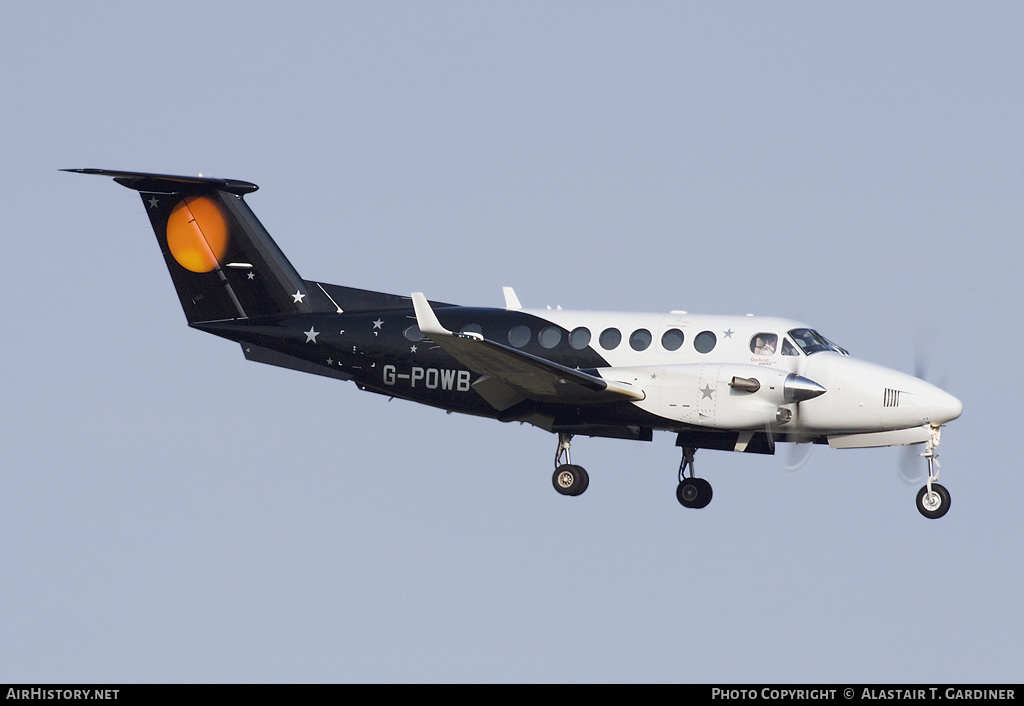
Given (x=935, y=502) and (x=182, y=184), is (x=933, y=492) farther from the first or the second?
(x=182, y=184)

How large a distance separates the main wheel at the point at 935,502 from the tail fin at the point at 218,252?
39.1 feet

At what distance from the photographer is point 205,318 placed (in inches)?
1143

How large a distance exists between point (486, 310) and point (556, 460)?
307 centimetres

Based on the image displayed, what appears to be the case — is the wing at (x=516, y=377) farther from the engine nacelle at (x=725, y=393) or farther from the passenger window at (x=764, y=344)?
the passenger window at (x=764, y=344)

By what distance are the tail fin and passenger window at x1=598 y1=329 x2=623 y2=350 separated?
5929mm

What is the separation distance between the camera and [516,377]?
2620cm

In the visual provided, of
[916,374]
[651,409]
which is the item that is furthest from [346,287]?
[916,374]

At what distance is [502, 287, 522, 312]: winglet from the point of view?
2866cm

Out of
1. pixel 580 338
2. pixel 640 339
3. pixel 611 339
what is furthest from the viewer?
pixel 580 338

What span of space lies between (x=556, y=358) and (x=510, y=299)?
8.26 feet

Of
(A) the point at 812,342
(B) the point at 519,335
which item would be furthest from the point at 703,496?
(B) the point at 519,335

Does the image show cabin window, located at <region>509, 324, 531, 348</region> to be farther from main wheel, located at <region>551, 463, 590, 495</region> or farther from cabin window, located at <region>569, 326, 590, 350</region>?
main wheel, located at <region>551, 463, 590, 495</region>
